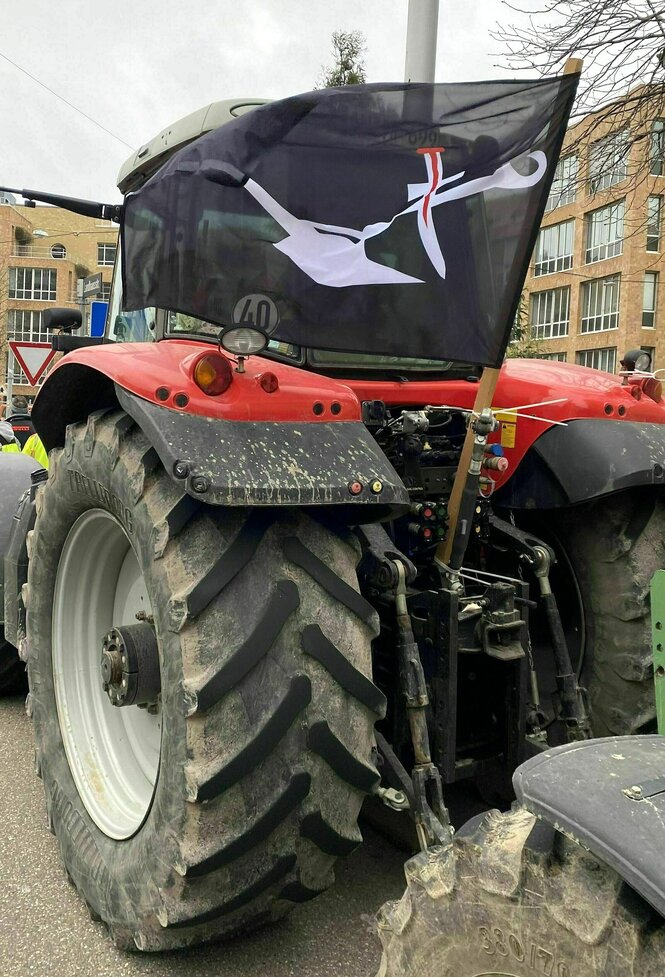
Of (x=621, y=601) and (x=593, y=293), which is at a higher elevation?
(x=593, y=293)

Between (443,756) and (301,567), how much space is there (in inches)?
31.4

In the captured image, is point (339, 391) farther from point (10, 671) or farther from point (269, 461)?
point (10, 671)

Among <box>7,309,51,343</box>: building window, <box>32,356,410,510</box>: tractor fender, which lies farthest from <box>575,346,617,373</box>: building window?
<box>7,309,51,343</box>: building window

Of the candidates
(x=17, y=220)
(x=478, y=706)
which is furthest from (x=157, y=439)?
(x=17, y=220)

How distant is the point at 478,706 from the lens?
2.84m

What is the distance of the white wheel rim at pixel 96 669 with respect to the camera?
2826 millimetres

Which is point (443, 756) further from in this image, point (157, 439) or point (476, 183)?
point (476, 183)

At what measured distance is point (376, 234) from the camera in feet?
7.59

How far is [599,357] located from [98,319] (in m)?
41.4

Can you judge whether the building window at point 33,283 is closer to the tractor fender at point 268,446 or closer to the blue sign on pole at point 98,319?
the blue sign on pole at point 98,319

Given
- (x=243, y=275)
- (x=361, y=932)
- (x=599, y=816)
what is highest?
(x=243, y=275)

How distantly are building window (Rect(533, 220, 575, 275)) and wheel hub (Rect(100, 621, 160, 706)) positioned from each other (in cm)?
4332

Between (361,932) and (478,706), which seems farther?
(478,706)

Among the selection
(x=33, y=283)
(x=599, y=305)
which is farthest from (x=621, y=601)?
(x=33, y=283)
